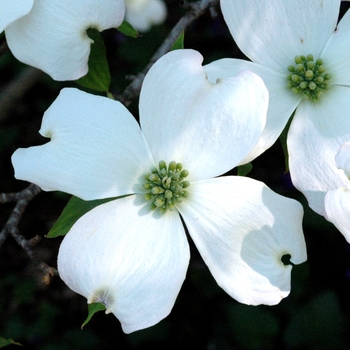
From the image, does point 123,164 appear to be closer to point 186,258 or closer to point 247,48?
point 186,258

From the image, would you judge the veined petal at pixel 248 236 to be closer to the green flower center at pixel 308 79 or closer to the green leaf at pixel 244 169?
the green leaf at pixel 244 169

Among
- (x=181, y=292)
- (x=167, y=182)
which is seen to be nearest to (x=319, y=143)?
(x=167, y=182)

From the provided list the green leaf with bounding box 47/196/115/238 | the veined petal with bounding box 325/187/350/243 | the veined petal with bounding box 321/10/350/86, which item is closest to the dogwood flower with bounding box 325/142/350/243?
the veined petal with bounding box 325/187/350/243

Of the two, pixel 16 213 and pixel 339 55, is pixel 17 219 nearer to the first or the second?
pixel 16 213

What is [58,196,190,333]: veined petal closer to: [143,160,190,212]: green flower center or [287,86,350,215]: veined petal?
[143,160,190,212]: green flower center

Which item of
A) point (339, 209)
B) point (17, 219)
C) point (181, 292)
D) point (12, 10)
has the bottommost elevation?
point (181, 292)

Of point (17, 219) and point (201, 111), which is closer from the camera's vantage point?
point (201, 111)

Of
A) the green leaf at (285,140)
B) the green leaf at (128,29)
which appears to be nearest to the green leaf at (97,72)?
the green leaf at (128,29)
